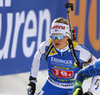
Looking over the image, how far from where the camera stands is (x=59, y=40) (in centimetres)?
475

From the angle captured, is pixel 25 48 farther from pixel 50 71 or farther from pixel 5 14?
pixel 50 71

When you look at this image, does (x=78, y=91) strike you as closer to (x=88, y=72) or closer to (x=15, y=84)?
(x=88, y=72)

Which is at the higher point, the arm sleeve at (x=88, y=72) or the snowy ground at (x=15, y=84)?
the arm sleeve at (x=88, y=72)

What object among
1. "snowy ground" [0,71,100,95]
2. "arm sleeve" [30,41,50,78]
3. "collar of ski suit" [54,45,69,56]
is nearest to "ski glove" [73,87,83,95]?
"collar of ski suit" [54,45,69,56]

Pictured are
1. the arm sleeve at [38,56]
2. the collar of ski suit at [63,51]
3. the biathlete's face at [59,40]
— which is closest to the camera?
the biathlete's face at [59,40]

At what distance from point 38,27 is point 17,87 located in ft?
4.68

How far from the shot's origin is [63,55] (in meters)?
4.88

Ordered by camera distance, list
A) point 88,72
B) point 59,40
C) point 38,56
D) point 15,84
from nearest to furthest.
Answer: point 88,72, point 59,40, point 38,56, point 15,84

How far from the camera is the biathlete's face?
186 inches

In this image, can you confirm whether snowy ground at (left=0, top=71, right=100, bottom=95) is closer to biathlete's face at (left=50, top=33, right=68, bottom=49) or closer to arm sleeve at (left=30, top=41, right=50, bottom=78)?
arm sleeve at (left=30, top=41, right=50, bottom=78)

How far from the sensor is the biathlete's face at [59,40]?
15.5 ft

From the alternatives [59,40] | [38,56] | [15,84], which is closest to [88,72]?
[59,40]

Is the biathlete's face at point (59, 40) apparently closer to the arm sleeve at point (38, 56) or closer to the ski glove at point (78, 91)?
the arm sleeve at point (38, 56)

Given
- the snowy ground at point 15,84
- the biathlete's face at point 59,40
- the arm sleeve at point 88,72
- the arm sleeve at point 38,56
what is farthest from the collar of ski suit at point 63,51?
the snowy ground at point 15,84
